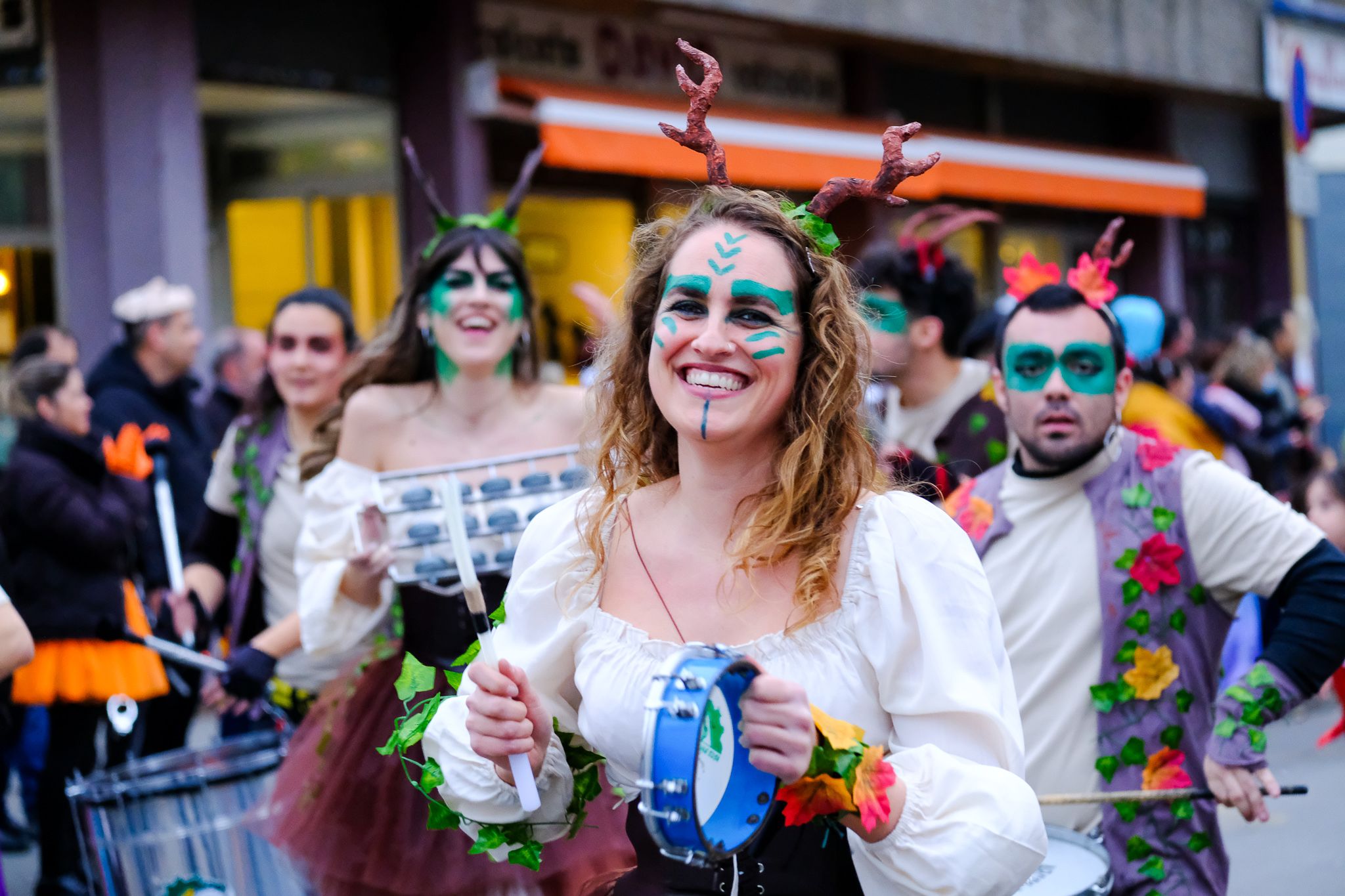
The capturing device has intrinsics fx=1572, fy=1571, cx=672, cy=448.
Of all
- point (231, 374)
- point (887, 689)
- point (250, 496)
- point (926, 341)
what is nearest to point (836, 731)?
point (887, 689)

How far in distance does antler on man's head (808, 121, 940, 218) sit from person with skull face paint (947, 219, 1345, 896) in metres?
1.19

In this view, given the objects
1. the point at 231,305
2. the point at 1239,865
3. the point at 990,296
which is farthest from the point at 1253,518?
the point at 990,296

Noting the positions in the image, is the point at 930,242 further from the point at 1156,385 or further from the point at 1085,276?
the point at 1085,276

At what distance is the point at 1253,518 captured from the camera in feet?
11.0

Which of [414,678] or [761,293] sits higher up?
[761,293]

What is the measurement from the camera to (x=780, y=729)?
2.02 metres

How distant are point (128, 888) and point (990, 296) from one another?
44.4 feet

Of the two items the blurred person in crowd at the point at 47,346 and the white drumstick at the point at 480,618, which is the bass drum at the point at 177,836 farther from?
the blurred person in crowd at the point at 47,346

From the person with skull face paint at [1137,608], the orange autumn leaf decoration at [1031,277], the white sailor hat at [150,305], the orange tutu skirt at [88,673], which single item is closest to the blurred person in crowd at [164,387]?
the white sailor hat at [150,305]

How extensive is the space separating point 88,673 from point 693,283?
14.2 feet

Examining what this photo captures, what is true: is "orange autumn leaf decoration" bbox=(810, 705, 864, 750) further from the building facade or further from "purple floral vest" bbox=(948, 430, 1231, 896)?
the building facade

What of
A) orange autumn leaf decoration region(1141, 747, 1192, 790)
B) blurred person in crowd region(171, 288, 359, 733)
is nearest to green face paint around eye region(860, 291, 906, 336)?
blurred person in crowd region(171, 288, 359, 733)

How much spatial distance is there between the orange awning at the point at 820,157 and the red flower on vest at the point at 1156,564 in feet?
13.9

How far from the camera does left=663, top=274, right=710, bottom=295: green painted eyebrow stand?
2516 millimetres
